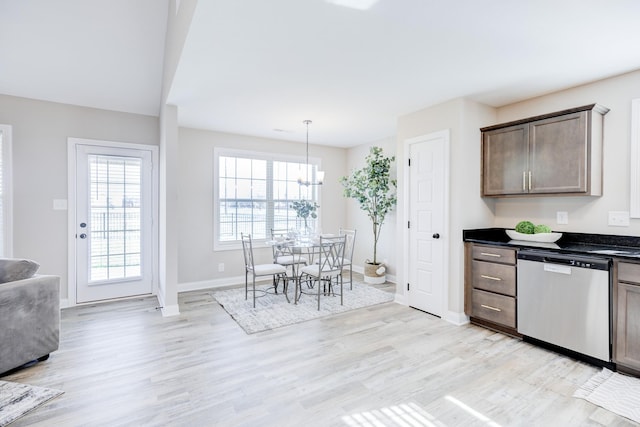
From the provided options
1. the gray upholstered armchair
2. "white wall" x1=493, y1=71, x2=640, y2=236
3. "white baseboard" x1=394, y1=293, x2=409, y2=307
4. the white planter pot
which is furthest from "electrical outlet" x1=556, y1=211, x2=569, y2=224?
the gray upholstered armchair

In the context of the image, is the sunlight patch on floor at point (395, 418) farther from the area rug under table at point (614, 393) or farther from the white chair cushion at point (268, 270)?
the white chair cushion at point (268, 270)

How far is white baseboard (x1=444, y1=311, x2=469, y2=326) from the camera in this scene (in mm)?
3371

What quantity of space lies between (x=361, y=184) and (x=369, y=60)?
108 inches

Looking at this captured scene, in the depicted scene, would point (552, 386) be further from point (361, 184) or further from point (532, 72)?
point (361, 184)

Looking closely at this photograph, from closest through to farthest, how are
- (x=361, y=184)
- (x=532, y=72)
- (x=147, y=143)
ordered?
(x=532, y=72), (x=147, y=143), (x=361, y=184)

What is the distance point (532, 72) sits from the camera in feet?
9.12

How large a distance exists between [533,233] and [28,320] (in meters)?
4.61

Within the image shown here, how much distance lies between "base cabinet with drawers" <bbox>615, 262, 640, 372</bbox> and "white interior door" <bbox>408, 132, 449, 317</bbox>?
1.44m

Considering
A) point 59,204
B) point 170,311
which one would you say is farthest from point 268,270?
point 59,204

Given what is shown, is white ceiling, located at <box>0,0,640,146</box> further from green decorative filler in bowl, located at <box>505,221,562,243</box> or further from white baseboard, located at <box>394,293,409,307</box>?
white baseboard, located at <box>394,293,409,307</box>

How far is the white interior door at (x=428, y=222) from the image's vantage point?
3529 millimetres

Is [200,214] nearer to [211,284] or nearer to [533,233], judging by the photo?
[211,284]

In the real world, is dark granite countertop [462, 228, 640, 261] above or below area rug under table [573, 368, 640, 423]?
above

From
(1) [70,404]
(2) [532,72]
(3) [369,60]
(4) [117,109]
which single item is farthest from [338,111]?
(1) [70,404]
